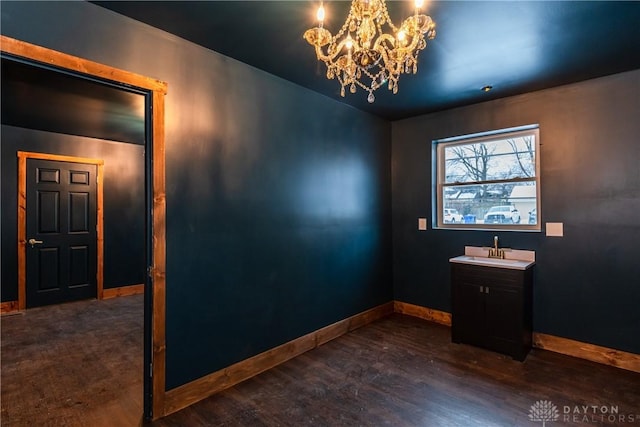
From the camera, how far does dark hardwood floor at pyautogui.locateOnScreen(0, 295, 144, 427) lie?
2135mm

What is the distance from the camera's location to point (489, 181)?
364 centimetres

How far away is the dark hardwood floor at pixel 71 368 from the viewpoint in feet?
7.00

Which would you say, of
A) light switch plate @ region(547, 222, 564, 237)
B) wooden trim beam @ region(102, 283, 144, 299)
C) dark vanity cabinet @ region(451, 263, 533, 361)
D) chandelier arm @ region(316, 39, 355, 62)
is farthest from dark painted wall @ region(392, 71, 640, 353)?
wooden trim beam @ region(102, 283, 144, 299)


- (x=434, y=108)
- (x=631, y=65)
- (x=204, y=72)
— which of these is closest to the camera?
(x=204, y=72)

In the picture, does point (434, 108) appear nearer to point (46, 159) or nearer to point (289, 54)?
point (289, 54)

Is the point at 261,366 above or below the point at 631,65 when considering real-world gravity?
below

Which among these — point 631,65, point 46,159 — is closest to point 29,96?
point 46,159

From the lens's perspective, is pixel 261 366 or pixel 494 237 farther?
pixel 494 237

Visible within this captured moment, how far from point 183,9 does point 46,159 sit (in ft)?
14.1

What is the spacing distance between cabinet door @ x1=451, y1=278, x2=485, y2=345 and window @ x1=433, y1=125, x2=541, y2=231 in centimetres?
83

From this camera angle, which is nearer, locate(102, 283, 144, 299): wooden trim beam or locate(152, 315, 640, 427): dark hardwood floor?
locate(152, 315, 640, 427): dark hardwood floor

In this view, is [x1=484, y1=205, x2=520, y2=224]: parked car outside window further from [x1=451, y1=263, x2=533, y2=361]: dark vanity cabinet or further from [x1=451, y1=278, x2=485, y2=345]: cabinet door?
[x1=451, y1=278, x2=485, y2=345]: cabinet door

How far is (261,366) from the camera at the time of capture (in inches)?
106

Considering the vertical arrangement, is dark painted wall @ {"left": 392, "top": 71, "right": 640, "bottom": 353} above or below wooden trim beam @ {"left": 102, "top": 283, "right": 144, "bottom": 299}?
above
